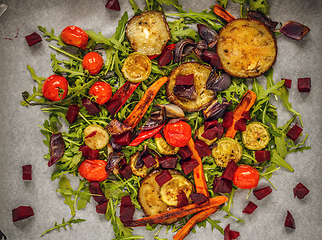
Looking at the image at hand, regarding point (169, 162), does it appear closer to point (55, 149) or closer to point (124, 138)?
point (124, 138)

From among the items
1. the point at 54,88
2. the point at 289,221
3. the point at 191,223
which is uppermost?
the point at 54,88

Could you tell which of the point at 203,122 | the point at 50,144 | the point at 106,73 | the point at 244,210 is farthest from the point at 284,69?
the point at 50,144

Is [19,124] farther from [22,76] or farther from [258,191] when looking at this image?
[258,191]

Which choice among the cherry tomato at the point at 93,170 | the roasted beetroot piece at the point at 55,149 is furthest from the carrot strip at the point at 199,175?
the roasted beetroot piece at the point at 55,149

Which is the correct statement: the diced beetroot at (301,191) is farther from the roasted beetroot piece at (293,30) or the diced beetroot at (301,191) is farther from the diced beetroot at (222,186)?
the roasted beetroot piece at (293,30)

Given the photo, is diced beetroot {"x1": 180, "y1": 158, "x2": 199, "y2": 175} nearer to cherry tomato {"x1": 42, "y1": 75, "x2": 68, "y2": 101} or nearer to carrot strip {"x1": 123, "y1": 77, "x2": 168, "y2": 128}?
A: carrot strip {"x1": 123, "y1": 77, "x2": 168, "y2": 128}

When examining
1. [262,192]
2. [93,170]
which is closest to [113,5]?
[93,170]

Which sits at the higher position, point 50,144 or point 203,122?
point 50,144
